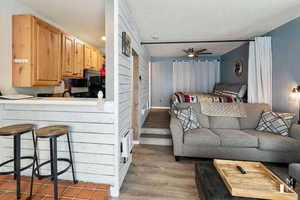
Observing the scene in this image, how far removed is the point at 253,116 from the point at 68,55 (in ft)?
12.6

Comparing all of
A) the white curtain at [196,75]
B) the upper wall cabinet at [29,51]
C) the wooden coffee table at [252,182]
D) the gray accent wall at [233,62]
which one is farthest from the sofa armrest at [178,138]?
the white curtain at [196,75]

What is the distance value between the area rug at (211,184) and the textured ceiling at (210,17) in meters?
2.23

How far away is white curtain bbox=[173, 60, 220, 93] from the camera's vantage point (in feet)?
21.5

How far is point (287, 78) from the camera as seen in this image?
297 cm

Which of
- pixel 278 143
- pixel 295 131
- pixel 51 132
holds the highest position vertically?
pixel 51 132

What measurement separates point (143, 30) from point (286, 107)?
321 cm

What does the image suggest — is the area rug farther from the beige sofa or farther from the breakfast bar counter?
the breakfast bar counter

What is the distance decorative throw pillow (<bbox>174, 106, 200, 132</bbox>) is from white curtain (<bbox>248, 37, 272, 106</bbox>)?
1534 mm

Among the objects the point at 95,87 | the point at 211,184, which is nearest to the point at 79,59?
the point at 95,87

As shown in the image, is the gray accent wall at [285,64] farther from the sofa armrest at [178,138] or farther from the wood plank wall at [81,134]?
the wood plank wall at [81,134]

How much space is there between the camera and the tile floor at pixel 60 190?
171cm

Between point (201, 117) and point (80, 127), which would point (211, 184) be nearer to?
point (80, 127)

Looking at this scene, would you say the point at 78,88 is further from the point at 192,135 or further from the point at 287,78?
the point at 287,78

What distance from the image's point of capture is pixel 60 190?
1811 mm
